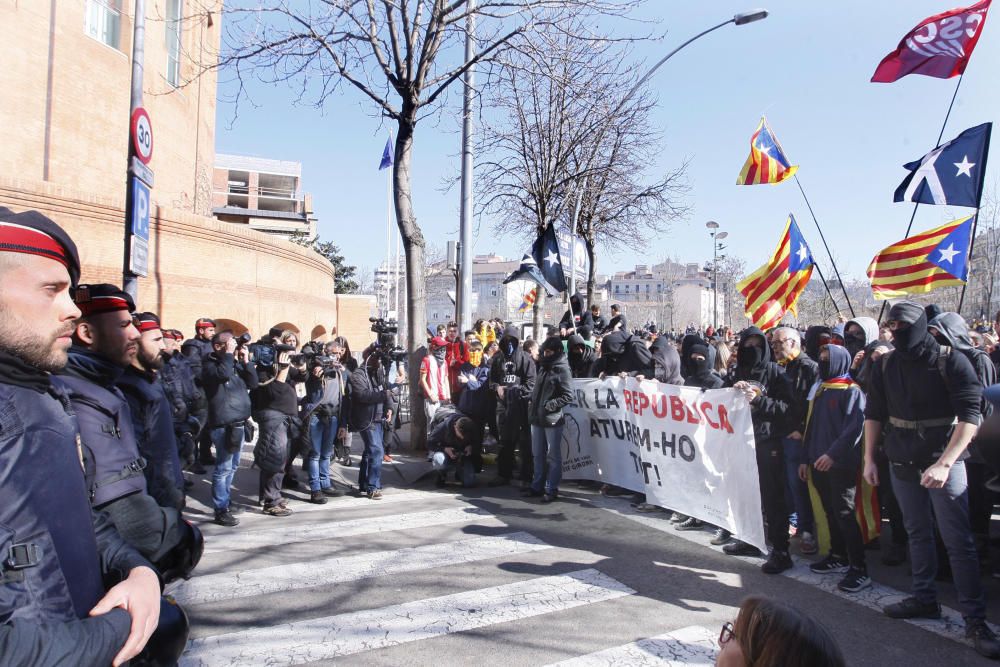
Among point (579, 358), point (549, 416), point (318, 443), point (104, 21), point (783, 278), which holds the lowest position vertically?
point (318, 443)

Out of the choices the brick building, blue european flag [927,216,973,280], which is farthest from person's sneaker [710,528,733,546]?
the brick building

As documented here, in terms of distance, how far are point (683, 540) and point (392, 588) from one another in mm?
2909

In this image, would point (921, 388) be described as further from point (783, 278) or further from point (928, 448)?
point (783, 278)

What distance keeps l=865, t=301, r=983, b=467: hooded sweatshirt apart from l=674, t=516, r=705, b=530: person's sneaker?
99.5 inches

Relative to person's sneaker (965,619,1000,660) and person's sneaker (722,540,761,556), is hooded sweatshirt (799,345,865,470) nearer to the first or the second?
person's sneaker (722,540,761,556)

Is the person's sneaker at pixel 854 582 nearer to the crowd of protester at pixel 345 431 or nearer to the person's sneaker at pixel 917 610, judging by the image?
the crowd of protester at pixel 345 431

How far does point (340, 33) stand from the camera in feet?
32.7

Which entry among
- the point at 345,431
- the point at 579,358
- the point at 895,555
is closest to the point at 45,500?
the point at 895,555

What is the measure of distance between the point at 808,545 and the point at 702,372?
2194mm

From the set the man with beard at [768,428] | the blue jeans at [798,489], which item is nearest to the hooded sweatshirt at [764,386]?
the man with beard at [768,428]

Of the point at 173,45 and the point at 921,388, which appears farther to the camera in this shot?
the point at 173,45

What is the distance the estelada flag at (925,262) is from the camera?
8312mm

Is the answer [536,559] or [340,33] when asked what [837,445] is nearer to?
[536,559]

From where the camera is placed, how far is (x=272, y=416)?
282 inches
